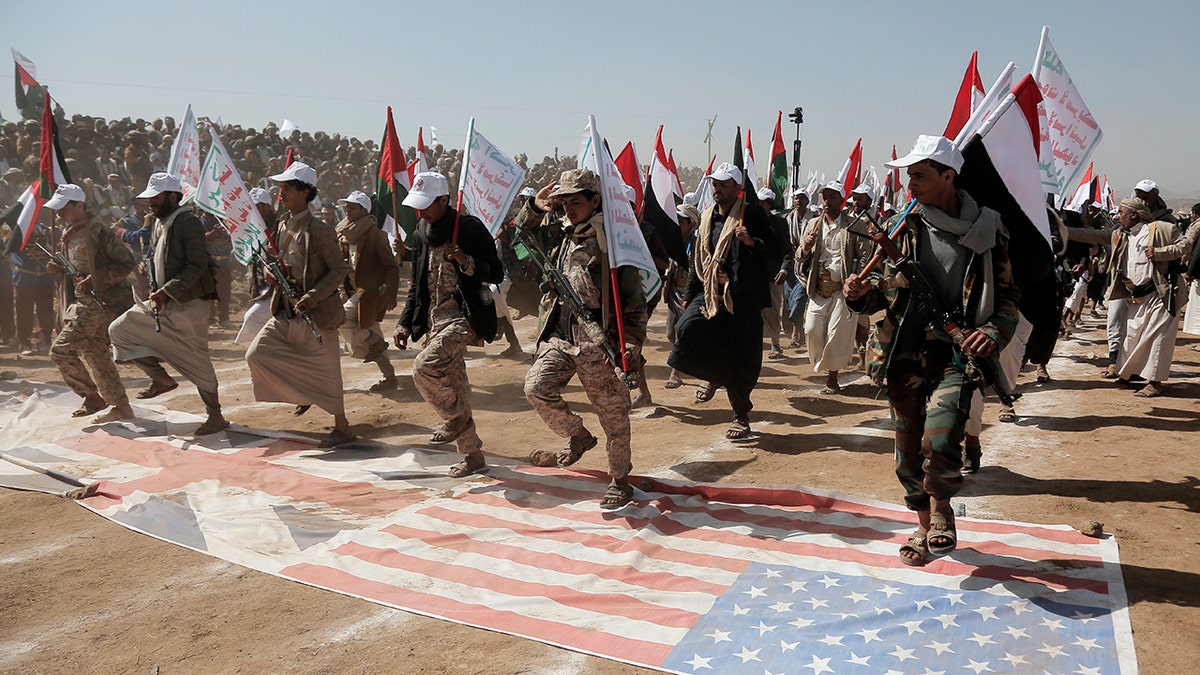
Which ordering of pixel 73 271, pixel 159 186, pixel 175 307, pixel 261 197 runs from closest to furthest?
pixel 159 186 < pixel 175 307 < pixel 73 271 < pixel 261 197

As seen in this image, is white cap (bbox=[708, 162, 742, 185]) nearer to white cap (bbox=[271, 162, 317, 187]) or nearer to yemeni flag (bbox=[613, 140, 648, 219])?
yemeni flag (bbox=[613, 140, 648, 219])

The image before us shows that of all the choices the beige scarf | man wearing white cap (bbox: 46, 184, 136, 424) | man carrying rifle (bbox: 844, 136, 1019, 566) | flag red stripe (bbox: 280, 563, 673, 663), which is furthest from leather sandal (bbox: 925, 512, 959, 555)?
man wearing white cap (bbox: 46, 184, 136, 424)

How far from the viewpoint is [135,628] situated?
3.92 m

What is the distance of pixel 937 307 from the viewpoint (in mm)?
3961

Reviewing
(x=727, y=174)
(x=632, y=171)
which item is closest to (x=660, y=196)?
(x=632, y=171)

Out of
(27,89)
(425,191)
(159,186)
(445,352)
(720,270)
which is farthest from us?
(27,89)

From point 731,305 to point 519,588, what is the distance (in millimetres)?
3269

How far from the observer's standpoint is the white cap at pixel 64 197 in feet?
24.5

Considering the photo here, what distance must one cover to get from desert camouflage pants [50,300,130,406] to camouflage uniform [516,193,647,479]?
4520 millimetres

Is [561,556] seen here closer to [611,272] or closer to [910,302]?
[611,272]

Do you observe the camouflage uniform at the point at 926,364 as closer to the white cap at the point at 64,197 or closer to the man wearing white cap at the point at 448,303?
the man wearing white cap at the point at 448,303

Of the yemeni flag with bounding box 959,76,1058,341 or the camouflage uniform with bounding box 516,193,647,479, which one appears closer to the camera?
the yemeni flag with bounding box 959,76,1058,341

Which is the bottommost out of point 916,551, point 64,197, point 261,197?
point 916,551

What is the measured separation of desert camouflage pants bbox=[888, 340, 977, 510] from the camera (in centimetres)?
393
